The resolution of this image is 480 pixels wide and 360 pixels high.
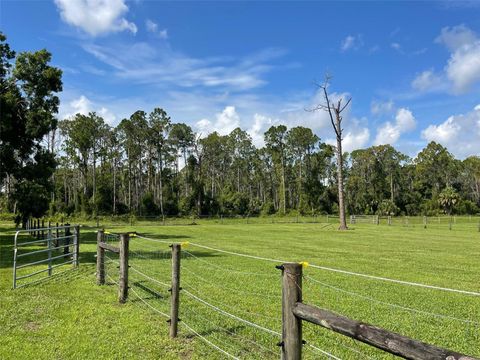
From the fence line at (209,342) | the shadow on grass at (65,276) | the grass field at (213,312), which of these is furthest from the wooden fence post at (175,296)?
the shadow on grass at (65,276)

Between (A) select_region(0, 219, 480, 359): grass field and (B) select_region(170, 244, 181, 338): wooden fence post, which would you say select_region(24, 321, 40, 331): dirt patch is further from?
(B) select_region(170, 244, 181, 338): wooden fence post

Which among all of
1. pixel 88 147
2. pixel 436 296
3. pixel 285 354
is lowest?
pixel 436 296

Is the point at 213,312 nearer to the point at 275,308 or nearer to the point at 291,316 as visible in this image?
the point at 275,308

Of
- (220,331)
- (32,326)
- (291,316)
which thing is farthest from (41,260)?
(291,316)

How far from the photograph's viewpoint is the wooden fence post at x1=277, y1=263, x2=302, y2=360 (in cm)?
337

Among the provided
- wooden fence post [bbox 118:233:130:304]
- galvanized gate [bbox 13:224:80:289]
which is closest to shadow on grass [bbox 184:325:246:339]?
wooden fence post [bbox 118:233:130:304]

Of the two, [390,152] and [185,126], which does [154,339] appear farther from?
[390,152]

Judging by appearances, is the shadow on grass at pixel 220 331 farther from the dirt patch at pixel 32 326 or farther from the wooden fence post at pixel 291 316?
the wooden fence post at pixel 291 316

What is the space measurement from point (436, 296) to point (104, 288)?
7006 millimetres

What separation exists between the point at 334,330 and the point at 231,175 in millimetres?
90779

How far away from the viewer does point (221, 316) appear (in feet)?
22.4

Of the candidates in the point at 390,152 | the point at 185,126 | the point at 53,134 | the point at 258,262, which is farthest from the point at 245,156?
the point at 258,262

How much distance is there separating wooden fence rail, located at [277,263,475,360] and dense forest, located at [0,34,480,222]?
49210 millimetres

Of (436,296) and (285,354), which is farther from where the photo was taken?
(436,296)
